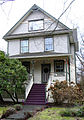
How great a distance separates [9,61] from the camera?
12.6m

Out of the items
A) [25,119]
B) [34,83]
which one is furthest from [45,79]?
[25,119]

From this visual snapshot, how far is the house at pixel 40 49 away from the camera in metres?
15.5

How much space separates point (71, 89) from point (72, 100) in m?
0.76

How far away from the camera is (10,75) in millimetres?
11781

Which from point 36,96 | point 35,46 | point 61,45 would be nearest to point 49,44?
point 61,45

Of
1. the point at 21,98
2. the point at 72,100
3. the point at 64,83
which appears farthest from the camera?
the point at 21,98

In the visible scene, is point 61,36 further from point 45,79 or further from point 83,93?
point 83,93

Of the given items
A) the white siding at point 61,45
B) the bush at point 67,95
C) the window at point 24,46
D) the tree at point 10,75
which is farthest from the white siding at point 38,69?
the bush at point 67,95

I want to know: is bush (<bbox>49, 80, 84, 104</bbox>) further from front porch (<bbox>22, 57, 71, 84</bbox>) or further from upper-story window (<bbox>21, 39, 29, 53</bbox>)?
upper-story window (<bbox>21, 39, 29, 53</bbox>)

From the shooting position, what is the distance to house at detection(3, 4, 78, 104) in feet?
50.9

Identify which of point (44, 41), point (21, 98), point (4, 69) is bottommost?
point (21, 98)

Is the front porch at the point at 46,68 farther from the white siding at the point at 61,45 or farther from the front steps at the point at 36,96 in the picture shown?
the front steps at the point at 36,96

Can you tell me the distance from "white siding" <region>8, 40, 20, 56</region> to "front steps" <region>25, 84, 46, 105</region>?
15.8 ft

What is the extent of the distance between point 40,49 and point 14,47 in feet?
10.1
